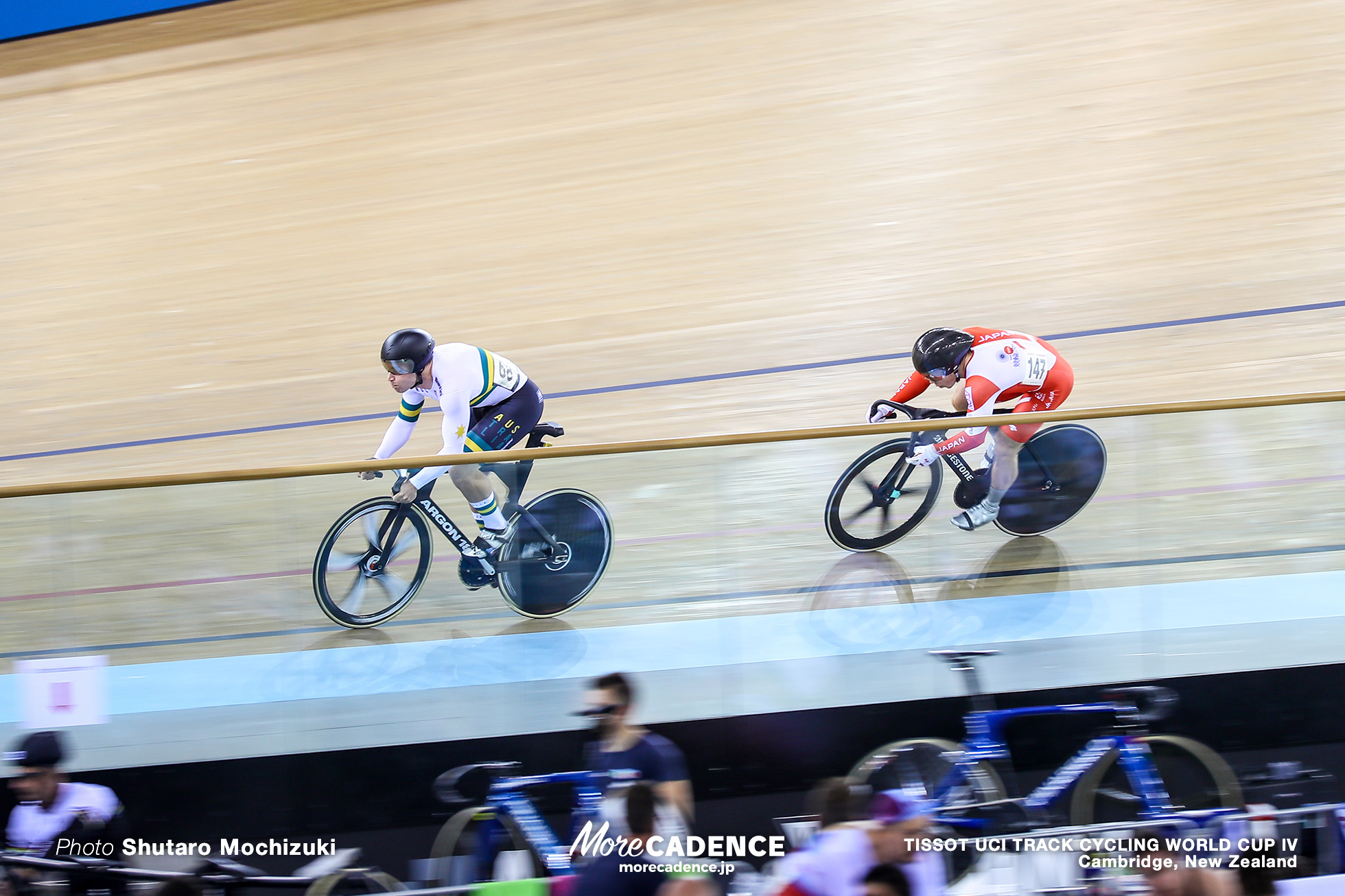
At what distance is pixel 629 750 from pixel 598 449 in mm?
813

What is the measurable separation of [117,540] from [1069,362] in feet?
12.3

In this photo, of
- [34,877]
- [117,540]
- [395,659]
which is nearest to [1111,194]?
[395,659]

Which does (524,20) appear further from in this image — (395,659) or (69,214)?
(395,659)

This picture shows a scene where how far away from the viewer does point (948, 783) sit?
320 centimetres

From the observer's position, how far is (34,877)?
118 inches

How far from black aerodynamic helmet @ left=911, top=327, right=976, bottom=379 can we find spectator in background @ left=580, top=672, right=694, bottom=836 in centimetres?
148

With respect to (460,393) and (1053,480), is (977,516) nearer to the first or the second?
(1053,480)

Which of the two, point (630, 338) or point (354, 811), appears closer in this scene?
point (354, 811)

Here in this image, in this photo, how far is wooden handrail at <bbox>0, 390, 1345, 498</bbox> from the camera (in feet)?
10.8

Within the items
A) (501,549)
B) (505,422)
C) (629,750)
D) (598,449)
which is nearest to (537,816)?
(629,750)

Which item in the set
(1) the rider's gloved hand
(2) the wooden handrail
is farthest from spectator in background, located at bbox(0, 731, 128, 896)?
(1) the rider's gloved hand

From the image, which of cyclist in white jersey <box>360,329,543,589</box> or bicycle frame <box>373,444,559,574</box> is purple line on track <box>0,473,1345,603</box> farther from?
cyclist in white jersey <box>360,329,543,589</box>

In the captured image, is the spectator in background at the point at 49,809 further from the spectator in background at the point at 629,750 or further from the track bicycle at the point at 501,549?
the spectator in background at the point at 629,750

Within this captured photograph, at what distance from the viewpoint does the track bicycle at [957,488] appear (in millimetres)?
3328
